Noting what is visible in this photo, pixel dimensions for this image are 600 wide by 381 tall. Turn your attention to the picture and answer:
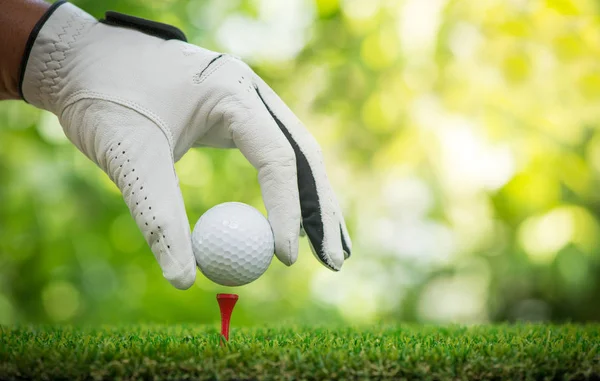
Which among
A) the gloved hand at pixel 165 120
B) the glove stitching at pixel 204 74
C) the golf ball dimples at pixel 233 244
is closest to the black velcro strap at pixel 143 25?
the gloved hand at pixel 165 120

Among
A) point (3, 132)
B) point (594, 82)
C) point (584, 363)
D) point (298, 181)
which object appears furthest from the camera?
point (3, 132)

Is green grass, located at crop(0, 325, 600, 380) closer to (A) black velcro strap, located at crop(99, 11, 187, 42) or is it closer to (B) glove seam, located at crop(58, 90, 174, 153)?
(B) glove seam, located at crop(58, 90, 174, 153)

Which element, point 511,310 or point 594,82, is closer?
point 594,82

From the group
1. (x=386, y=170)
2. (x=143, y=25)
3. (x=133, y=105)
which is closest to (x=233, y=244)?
(x=133, y=105)

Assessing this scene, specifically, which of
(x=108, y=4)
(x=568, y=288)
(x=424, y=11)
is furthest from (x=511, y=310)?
(x=108, y=4)

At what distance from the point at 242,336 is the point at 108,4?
4648 millimetres

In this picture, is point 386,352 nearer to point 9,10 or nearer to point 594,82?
point 9,10

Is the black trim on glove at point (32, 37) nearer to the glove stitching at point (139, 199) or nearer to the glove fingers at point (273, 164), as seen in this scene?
the glove stitching at point (139, 199)

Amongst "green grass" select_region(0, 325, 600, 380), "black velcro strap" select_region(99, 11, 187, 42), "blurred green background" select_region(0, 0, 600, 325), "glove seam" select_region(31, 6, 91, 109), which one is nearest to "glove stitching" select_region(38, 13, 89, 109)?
"glove seam" select_region(31, 6, 91, 109)

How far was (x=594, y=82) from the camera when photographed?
5434 millimetres

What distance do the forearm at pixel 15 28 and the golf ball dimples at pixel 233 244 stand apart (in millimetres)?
984

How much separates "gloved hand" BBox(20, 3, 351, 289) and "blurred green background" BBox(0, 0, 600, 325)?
335cm

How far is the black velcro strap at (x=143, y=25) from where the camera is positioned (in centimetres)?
228

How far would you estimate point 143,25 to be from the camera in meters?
2.29
